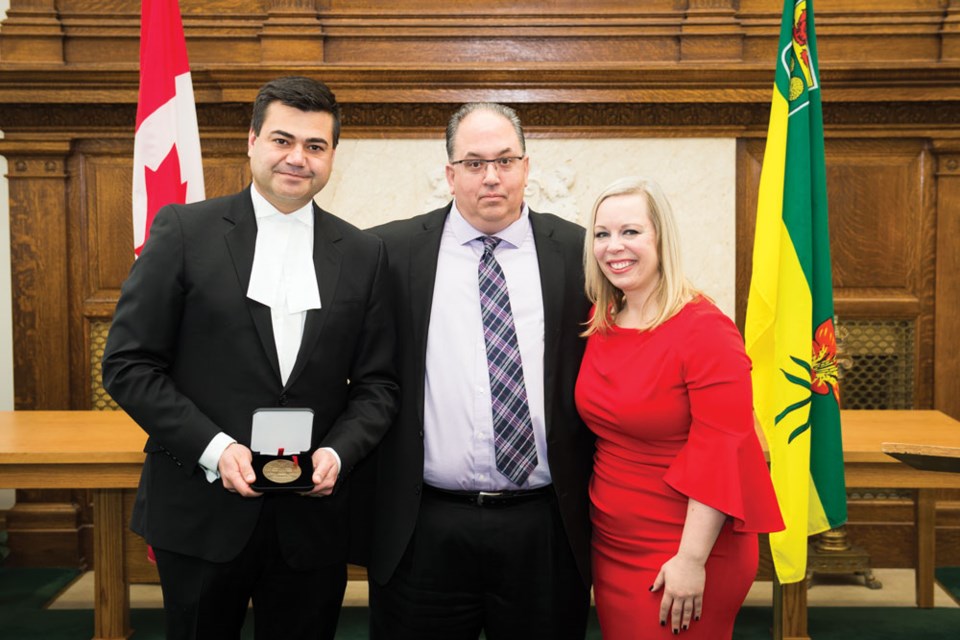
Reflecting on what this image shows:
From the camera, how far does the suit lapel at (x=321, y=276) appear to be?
6.93 feet

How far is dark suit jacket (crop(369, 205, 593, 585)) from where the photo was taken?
2.29 metres

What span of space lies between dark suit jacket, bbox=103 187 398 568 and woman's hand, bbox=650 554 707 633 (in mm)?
718

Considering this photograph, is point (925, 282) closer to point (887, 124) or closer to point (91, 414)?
point (887, 124)

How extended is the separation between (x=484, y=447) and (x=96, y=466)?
1629 mm

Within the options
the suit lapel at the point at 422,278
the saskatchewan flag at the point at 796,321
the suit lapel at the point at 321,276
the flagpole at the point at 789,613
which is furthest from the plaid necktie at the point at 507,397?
the flagpole at the point at 789,613

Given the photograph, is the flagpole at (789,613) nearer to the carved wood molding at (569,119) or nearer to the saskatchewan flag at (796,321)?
the saskatchewan flag at (796,321)

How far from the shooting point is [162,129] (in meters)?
3.64

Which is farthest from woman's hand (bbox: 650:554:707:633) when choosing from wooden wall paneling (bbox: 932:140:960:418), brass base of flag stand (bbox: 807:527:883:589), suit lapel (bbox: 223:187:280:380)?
wooden wall paneling (bbox: 932:140:960:418)

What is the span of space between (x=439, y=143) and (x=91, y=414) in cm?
190

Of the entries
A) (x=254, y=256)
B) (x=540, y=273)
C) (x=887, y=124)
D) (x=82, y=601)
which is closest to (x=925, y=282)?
(x=887, y=124)

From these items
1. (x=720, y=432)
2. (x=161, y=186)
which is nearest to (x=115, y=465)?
(x=161, y=186)

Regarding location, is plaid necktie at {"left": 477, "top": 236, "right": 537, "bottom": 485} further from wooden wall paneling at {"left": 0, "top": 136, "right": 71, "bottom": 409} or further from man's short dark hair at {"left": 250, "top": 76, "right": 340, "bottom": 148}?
wooden wall paneling at {"left": 0, "top": 136, "right": 71, "bottom": 409}

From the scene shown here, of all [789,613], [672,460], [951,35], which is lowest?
[789,613]

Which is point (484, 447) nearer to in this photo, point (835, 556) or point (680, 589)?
point (680, 589)
